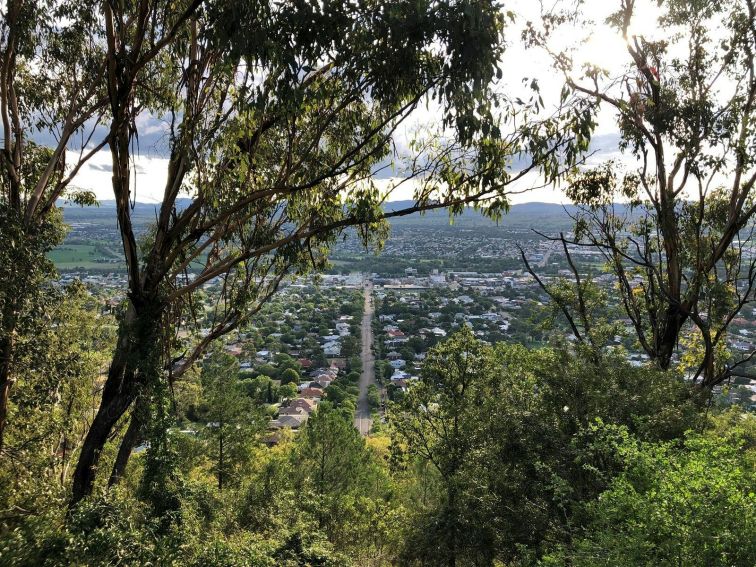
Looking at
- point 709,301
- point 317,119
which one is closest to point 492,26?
point 317,119

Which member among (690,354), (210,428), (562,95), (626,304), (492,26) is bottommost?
(210,428)

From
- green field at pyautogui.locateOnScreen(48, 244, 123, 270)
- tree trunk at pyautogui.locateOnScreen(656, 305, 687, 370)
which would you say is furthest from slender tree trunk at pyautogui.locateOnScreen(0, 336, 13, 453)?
green field at pyautogui.locateOnScreen(48, 244, 123, 270)

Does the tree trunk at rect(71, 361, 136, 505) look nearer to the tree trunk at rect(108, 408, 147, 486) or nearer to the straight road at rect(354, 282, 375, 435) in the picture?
the tree trunk at rect(108, 408, 147, 486)

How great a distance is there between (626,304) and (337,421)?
7.83 m

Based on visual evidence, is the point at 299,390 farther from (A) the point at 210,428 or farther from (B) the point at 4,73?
(B) the point at 4,73

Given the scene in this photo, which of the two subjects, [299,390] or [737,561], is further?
[299,390]

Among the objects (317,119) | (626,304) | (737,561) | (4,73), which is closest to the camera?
(737,561)

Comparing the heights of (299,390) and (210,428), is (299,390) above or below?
below

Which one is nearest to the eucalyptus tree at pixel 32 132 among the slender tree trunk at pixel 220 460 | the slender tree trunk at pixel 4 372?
the slender tree trunk at pixel 4 372

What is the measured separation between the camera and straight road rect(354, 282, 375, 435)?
27.2 metres

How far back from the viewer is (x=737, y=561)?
2893 millimetres

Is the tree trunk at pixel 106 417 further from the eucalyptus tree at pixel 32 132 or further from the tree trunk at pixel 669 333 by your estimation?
the tree trunk at pixel 669 333

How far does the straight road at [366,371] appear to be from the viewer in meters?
27.2

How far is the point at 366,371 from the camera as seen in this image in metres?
34.9
